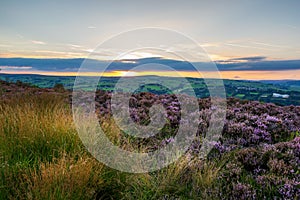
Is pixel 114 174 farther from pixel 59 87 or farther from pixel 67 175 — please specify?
pixel 59 87

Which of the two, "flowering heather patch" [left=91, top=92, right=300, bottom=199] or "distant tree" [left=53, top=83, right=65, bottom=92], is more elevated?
"distant tree" [left=53, top=83, right=65, bottom=92]

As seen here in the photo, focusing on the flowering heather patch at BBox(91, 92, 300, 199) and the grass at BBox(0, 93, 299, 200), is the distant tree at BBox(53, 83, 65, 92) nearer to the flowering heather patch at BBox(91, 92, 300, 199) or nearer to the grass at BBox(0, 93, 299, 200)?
the flowering heather patch at BBox(91, 92, 300, 199)

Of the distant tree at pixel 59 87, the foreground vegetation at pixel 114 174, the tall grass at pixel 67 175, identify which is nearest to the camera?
the tall grass at pixel 67 175

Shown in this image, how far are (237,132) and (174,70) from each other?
9.56 ft

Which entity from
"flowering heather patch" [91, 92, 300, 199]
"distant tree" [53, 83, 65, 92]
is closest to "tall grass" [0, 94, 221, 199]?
"flowering heather patch" [91, 92, 300, 199]

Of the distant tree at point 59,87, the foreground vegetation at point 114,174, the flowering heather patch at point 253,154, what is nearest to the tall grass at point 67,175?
the foreground vegetation at point 114,174

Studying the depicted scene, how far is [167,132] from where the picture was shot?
9.73m

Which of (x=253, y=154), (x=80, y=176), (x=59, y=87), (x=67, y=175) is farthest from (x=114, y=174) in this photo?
(x=59, y=87)

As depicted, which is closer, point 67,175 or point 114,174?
point 67,175

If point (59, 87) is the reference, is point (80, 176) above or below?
above

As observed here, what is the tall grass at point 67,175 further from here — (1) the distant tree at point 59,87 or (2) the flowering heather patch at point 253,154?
(1) the distant tree at point 59,87

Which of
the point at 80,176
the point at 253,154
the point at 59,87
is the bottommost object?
the point at 253,154

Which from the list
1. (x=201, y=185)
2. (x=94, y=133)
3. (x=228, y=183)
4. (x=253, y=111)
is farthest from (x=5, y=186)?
(x=253, y=111)

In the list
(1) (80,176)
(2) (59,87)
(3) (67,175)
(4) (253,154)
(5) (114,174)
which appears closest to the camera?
(3) (67,175)
